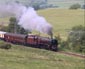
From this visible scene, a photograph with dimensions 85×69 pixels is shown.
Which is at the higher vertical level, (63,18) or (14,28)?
(63,18)

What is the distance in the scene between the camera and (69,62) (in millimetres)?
41094

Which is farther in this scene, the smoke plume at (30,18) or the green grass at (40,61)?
the smoke plume at (30,18)

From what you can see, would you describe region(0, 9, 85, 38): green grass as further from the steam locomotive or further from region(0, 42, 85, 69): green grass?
region(0, 42, 85, 69): green grass

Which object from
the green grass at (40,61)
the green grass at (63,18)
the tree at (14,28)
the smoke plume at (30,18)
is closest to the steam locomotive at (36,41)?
the smoke plume at (30,18)

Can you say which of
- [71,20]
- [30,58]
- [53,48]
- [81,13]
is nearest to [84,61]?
[30,58]

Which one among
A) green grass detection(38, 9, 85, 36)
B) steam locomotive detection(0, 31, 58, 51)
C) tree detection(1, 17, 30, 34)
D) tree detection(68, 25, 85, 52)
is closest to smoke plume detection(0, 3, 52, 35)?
steam locomotive detection(0, 31, 58, 51)

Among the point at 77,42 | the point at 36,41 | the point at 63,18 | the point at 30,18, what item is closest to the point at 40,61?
the point at 36,41

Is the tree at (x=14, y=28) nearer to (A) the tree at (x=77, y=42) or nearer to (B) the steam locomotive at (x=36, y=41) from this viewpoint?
(B) the steam locomotive at (x=36, y=41)

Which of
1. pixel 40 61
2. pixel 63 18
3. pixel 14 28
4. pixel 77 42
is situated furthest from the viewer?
pixel 63 18

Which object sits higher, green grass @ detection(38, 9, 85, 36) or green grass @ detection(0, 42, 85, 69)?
green grass @ detection(38, 9, 85, 36)

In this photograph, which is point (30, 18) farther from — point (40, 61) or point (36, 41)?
point (40, 61)

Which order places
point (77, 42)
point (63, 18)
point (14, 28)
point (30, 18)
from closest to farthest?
point (77, 42) → point (30, 18) → point (14, 28) → point (63, 18)

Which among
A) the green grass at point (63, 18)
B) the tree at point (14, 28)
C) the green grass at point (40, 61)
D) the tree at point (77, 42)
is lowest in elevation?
the green grass at point (40, 61)

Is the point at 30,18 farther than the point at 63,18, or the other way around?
the point at 63,18
